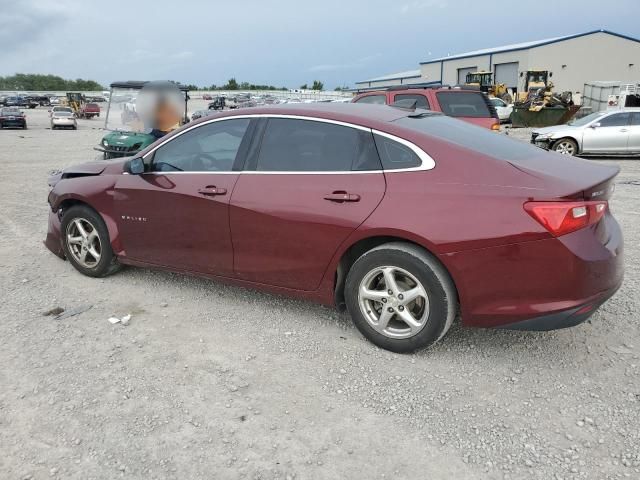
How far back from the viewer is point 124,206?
15.0ft

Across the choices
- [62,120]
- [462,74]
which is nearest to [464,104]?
[62,120]

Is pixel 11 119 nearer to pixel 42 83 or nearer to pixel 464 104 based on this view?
pixel 464 104

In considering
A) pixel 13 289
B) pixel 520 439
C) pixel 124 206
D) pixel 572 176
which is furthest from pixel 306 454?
pixel 13 289

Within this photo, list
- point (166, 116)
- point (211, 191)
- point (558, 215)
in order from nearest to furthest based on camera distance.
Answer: point (558, 215)
point (211, 191)
point (166, 116)

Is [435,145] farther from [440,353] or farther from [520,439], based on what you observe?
[520,439]

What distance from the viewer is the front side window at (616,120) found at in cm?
1443

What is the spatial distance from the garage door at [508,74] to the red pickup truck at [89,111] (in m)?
38.8

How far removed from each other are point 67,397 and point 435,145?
8.72ft

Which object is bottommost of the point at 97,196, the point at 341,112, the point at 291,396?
the point at 291,396

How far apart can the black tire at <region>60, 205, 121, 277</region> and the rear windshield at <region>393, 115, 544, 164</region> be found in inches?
→ 111

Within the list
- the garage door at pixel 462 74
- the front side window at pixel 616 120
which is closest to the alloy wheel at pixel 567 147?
the front side window at pixel 616 120

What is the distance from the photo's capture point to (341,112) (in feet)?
12.5

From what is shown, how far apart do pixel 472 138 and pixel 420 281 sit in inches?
43.0

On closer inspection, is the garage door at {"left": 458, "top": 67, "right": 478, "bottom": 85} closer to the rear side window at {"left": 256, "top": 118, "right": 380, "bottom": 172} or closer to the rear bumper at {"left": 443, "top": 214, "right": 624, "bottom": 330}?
the rear side window at {"left": 256, "top": 118, "right": 380, "bottom": 172}
